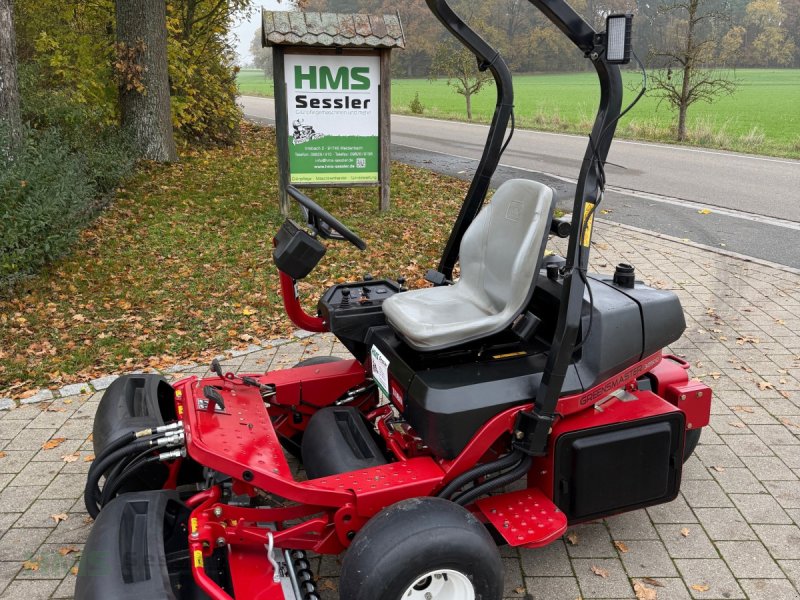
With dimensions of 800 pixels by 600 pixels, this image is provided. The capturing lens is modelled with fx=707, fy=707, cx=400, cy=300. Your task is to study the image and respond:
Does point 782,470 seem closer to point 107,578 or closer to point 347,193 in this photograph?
point 107,578

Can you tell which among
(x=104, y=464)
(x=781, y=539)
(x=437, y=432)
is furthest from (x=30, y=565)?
(x=781, y=539)

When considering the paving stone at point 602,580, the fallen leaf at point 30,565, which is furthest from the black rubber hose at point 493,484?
the fallen leaf at point 30,565

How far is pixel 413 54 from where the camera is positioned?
52156 mm

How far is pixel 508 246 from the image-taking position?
10.5 ft

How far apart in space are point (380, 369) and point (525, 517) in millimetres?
880

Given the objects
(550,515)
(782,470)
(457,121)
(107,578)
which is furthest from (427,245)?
(457,121)

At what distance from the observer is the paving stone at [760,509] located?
3299 millimetres

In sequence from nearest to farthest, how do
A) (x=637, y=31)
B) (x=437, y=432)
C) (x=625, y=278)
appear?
(x=437, y=432), (x=625, y=278), (x=637, y=31)

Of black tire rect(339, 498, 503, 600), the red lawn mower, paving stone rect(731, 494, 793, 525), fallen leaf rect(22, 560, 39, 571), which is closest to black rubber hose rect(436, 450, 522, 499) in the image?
the red lawn mower

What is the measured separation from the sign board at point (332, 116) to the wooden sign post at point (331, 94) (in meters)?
0.01

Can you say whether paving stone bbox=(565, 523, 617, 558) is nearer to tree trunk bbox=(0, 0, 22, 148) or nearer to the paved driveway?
the paved driveway

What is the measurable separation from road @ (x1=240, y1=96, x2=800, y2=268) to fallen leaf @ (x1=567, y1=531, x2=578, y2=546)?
5180mm

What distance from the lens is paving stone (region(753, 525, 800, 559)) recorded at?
307 centimetres

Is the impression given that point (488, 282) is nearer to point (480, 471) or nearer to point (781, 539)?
point (480, 471)
